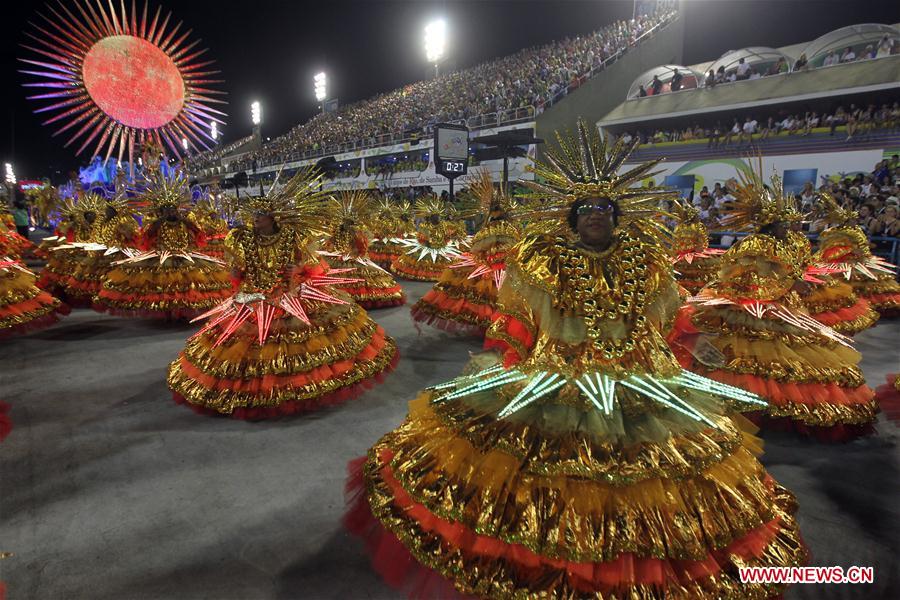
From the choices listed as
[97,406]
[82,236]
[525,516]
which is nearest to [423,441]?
[525,516]

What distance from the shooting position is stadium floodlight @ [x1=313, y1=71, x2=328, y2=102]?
4366 centimetres

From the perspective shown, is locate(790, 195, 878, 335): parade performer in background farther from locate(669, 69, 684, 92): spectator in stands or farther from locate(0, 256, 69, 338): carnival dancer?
locate(669, 69, 684, 92): spectator in stands

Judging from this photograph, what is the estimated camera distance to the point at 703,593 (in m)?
1.61

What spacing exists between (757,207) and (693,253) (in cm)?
456

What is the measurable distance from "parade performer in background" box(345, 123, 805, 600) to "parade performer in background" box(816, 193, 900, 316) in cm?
674

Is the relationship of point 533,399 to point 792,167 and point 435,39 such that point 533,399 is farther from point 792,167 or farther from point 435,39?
point 435,39

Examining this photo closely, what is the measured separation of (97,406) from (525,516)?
14.7 feet

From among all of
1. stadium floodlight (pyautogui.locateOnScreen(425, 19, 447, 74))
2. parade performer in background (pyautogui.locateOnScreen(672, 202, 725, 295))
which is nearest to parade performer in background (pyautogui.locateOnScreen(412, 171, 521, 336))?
parade performer in background (pyautogui.locateOnScreen(672, 202, 725, 295))

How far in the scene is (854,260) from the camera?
7.37 meters

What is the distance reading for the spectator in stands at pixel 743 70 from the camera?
1520 cm

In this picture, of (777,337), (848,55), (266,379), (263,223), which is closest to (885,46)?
(848,55)

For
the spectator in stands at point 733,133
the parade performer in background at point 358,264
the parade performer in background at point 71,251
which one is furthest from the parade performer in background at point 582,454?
the spectator in stands at point 733,133

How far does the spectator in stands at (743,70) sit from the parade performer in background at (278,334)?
54.4 ft

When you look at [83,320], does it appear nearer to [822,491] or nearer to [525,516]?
[525,516]
